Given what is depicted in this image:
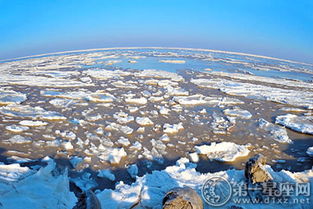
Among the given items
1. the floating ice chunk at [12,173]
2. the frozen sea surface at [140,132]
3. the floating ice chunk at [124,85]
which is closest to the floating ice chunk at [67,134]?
the frozen sea surface at [140,132]

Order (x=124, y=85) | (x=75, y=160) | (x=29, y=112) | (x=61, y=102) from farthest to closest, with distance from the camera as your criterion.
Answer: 1. (x=124, y=85)
2. (x=61, y=102)
3. (x=29, y=112)
4. (x=75, y=160)

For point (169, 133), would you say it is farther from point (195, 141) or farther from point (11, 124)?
point (11, 124)

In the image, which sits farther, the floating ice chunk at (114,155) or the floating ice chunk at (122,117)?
the floating ice chunk at (122,117)

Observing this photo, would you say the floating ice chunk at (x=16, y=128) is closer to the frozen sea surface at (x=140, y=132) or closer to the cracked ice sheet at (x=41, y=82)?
the frozen sea surface at (x=140, y=132)

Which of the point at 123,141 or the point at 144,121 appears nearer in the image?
the point at 123,141

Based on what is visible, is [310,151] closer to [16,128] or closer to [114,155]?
[114,155]

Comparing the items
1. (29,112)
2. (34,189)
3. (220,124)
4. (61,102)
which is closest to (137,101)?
(61,102)
